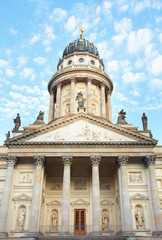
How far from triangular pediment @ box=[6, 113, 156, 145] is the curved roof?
20.3 m

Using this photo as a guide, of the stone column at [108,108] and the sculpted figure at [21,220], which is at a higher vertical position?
the stone column at [108,108]

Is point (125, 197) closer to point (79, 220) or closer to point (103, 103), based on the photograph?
point (79, 220)

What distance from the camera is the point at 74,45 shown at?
43625 millimetres

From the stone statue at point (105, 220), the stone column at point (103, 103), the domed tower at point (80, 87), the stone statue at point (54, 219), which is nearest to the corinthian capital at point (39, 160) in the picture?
the stone statue at point (54, 219)

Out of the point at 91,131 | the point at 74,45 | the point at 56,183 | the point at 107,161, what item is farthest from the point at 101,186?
the point at 74,45

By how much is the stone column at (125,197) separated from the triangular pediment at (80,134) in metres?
2.08

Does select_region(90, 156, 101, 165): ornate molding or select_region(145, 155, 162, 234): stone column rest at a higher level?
select_region(90, 156, 101, 165): ornate molding

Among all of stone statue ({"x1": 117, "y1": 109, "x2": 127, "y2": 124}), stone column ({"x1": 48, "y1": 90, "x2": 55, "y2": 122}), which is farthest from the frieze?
stone column ({"x1": 48, "y1": 90, "x2": 55, "y2": 122})

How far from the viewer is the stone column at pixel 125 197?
21.5 meters

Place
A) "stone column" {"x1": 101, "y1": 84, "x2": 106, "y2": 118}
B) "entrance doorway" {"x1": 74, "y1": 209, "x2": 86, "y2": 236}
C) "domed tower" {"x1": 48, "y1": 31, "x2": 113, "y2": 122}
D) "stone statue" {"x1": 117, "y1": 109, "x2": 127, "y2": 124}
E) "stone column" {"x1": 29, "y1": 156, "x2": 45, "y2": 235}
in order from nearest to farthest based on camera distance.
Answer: "stone column" {"x1": 29, "y1": 156, "x2": 45, "y2": 235}, "entrance doorway" {"x1": 74, "y1": 209, "x2": 86, "y2": 236}, "stone statue" {"x1": 117, "y1": 109, "x2": 127, "y2": 124}, "stone column" {"x1": 101, "y1": 84, "x2": 106, "y2": 118}, "domed tower" {"x1": 48, "y1": 31, "x2": 113, "y2": 122}

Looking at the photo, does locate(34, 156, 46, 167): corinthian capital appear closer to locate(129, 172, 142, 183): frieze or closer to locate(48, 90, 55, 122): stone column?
locate(129, 172, 142, 183): frieze

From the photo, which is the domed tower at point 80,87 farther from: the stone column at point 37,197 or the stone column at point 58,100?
the stone column at point 37,197

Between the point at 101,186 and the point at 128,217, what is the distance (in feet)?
21.6

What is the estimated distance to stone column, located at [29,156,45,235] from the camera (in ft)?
69.8
